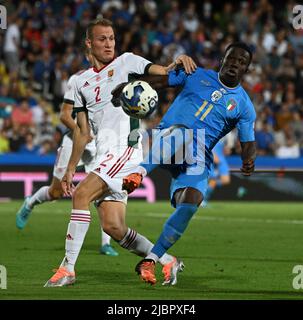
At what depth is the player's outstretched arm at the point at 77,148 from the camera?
9.07 metres

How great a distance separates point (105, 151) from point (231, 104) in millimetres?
1245

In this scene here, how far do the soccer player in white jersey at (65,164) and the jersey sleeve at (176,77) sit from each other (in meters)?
2.25

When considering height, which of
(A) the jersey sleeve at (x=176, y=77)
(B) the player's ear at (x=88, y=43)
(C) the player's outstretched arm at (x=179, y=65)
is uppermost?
(B) the player's ear at (x=88, y=43)

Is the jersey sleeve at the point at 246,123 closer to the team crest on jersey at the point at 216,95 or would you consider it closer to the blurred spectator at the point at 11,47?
the team crest on jersey at the point at 216,95

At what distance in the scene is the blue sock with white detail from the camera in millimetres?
8828

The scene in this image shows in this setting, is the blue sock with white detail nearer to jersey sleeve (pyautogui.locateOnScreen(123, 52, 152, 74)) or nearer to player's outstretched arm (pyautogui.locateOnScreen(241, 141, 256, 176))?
player's outstretched arm (pyautogui.locateOnScreen(241, 141, 256, 176))

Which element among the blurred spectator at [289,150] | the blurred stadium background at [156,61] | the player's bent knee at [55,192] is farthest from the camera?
the blurred spectator at [289,150]

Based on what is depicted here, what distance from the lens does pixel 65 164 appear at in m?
12.7

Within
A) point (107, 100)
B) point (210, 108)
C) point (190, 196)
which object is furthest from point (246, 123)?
point (107, 100)

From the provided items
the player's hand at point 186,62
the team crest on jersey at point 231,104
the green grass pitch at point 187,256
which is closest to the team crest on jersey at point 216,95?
the team crest on jersey at point 231,104

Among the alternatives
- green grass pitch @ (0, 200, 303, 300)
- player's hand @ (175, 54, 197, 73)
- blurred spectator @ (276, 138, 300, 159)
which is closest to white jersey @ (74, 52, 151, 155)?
player's hand @ (175, 54, 197, 73)

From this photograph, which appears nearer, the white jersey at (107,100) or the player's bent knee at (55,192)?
the white jersey at (107,100)

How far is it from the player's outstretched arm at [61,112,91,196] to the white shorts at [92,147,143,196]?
0.25 metres

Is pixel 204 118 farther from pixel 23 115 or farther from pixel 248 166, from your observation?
pixel 23 115
